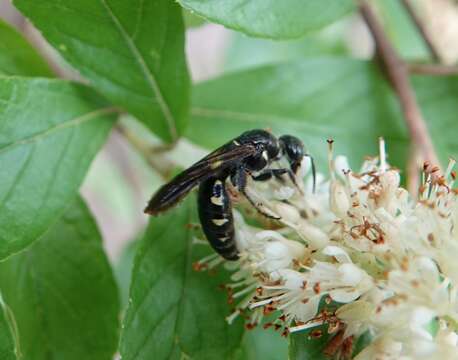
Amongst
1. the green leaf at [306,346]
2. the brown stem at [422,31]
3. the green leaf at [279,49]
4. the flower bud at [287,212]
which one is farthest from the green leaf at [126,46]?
the green leaf at [279,49]

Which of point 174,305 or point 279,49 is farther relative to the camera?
point 279,49

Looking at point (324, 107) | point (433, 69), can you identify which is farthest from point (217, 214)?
point (433, 69)

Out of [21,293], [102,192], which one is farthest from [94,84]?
[102,192]

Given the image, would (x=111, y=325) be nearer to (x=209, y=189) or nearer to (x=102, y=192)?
(x=209, y=189)

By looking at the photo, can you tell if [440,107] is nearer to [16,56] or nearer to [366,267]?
[366,267]

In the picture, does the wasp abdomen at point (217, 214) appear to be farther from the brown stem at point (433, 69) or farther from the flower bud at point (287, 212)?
the brown stem at point (433, 69)

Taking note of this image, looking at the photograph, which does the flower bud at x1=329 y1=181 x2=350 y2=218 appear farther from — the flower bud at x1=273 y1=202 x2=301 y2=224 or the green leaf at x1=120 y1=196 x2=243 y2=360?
the green leaf at x1=120 y1=196 x2=243 y2=360
